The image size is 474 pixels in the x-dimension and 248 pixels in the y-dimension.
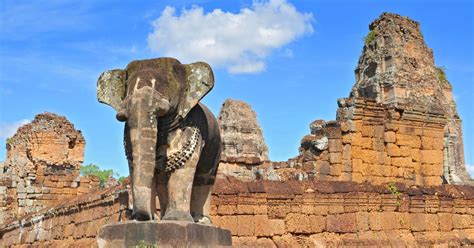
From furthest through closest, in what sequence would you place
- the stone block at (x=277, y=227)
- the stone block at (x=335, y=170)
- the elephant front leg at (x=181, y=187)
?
the stone block at (x=335, y=170) < the stone block at (x=277, y=227) < the elephant front leg at (x=181, y=187)

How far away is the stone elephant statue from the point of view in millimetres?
4980

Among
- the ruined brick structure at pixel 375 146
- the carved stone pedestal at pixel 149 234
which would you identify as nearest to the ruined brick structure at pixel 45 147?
the ruined brick structure at pixel 375 146

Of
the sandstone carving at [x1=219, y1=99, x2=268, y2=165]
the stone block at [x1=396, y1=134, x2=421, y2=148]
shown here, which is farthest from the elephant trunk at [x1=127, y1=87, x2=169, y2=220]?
the sandstone carving at [x1=219, y1=99, x2=268, y2=165]

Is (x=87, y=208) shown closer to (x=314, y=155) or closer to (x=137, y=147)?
(x=314, y=155)

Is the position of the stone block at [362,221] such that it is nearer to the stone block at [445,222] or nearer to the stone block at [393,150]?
the stone block at [445,222]

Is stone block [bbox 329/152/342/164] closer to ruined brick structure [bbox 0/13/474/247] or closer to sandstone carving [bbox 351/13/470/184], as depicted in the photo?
ruined brick structure [bbox 0/13/474/247]

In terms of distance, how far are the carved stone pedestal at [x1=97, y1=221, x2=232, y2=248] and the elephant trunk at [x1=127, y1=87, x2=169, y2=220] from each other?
0.10 metres

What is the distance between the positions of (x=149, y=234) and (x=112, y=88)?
4.45 ft

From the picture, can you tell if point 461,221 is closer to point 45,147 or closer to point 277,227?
point 277,227

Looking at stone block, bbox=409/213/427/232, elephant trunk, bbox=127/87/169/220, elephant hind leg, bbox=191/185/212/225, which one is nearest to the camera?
elephant trunk, bbox=127/87/169/220

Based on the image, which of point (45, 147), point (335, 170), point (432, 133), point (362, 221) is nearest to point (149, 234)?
point (362, 221)

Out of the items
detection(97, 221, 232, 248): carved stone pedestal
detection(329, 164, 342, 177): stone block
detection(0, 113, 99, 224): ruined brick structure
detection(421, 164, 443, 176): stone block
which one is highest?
detection(0, 113, 99, 224): ruined brick structure

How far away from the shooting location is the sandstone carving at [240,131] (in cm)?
3262

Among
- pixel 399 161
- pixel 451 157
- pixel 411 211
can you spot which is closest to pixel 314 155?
pixel 399 161
